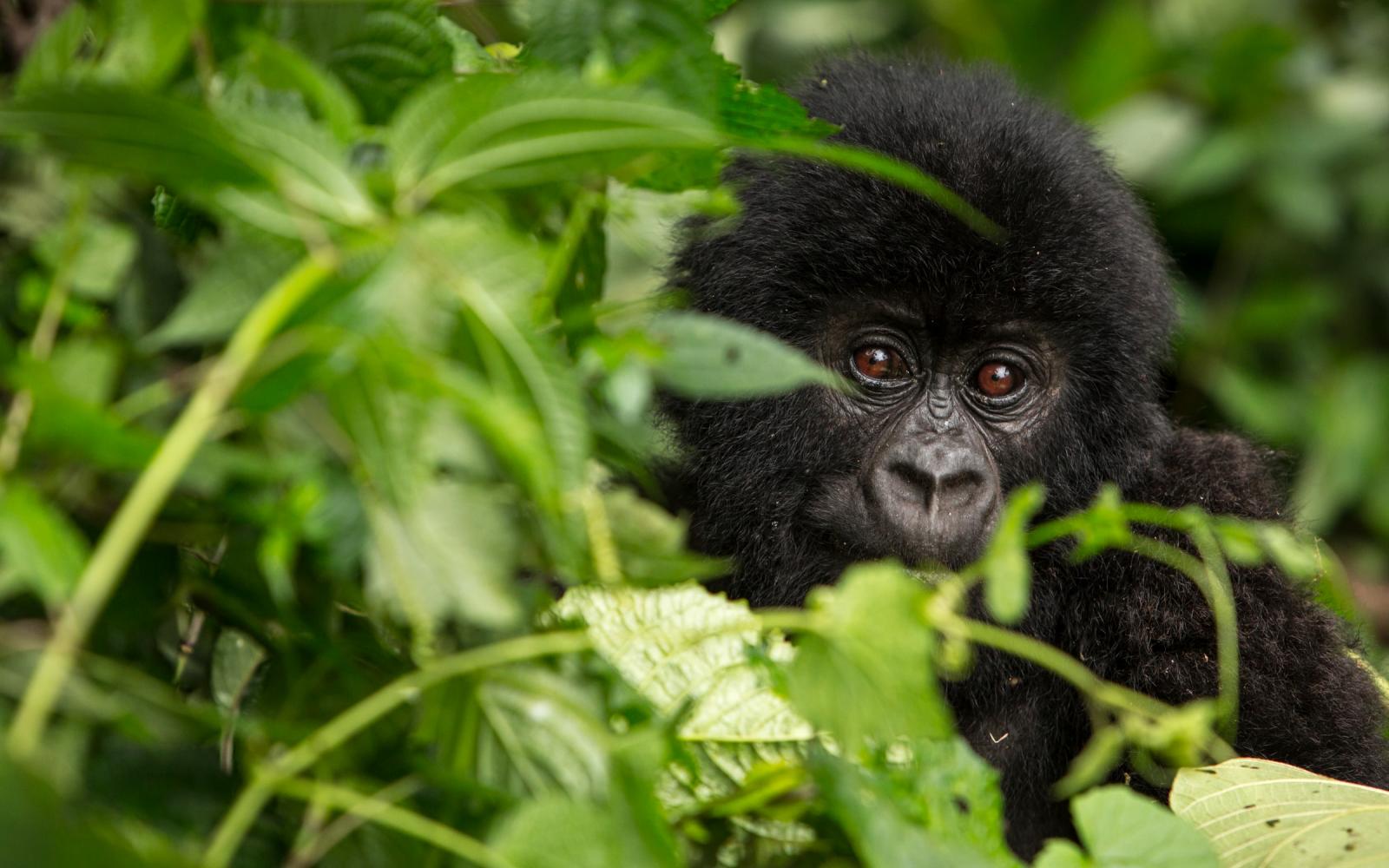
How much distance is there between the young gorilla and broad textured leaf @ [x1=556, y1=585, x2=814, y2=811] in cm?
105

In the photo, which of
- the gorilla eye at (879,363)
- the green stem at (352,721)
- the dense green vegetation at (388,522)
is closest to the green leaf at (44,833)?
the dense green vegetation at (388,522)

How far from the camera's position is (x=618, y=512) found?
1.45 meters

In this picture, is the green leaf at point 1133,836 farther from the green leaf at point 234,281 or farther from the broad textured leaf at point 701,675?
the green leaf at point 234,281

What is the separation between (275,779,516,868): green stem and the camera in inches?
32.8

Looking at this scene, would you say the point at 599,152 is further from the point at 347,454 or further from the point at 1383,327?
the point at 1383,327

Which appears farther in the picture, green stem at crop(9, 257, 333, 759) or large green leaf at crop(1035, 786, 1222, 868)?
large green leaf at crop(1035, 786, 1222, 868)

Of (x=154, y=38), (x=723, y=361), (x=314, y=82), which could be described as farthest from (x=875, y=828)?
(x=154, y=38)

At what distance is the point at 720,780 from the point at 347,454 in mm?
451

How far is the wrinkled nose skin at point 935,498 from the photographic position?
2.24 metres

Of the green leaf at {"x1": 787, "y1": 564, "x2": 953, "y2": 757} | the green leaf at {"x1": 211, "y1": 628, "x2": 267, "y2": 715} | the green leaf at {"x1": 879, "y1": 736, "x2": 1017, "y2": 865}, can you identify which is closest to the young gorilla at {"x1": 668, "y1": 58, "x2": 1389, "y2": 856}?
the green leaf at {"x1": 879, "y1": 736, "x2": 1017, "y2": 865}

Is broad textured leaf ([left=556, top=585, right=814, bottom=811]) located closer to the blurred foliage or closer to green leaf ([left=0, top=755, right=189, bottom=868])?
green leaf ([left=0, top=755, right=189, bottom=868])

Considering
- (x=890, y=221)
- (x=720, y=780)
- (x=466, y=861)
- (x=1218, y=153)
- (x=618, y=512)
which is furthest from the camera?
(x=1218, y=153)

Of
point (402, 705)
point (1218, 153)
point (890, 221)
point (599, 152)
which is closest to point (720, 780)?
point (402, 705)

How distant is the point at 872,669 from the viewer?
0.91m
